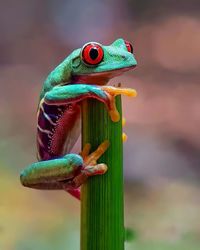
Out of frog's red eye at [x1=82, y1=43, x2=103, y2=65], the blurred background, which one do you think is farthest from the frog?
the blurred background

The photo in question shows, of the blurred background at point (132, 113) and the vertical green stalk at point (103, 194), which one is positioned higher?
the blurred background at point (132, 113)

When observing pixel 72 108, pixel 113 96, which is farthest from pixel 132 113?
pixel 113 96

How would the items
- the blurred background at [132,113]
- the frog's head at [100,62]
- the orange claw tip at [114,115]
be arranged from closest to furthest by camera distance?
1. the orange claw tip at [114,115]
2. the frog's head at [100,62]
3. the blurred background at [132,113]

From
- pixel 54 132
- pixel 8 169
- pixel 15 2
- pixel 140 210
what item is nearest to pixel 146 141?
pixel 140 210

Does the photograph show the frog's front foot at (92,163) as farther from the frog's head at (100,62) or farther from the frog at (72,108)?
the frog's head at (100,62)

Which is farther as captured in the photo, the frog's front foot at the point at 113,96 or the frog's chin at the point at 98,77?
the frog's chin at the point at 98,77

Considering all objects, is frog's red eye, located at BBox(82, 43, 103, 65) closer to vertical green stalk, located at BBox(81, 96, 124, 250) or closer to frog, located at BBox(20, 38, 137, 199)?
frog, located at BBox(20, 38, 137, 199)

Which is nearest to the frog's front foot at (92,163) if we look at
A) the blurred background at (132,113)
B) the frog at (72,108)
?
the frog at (72,108)
